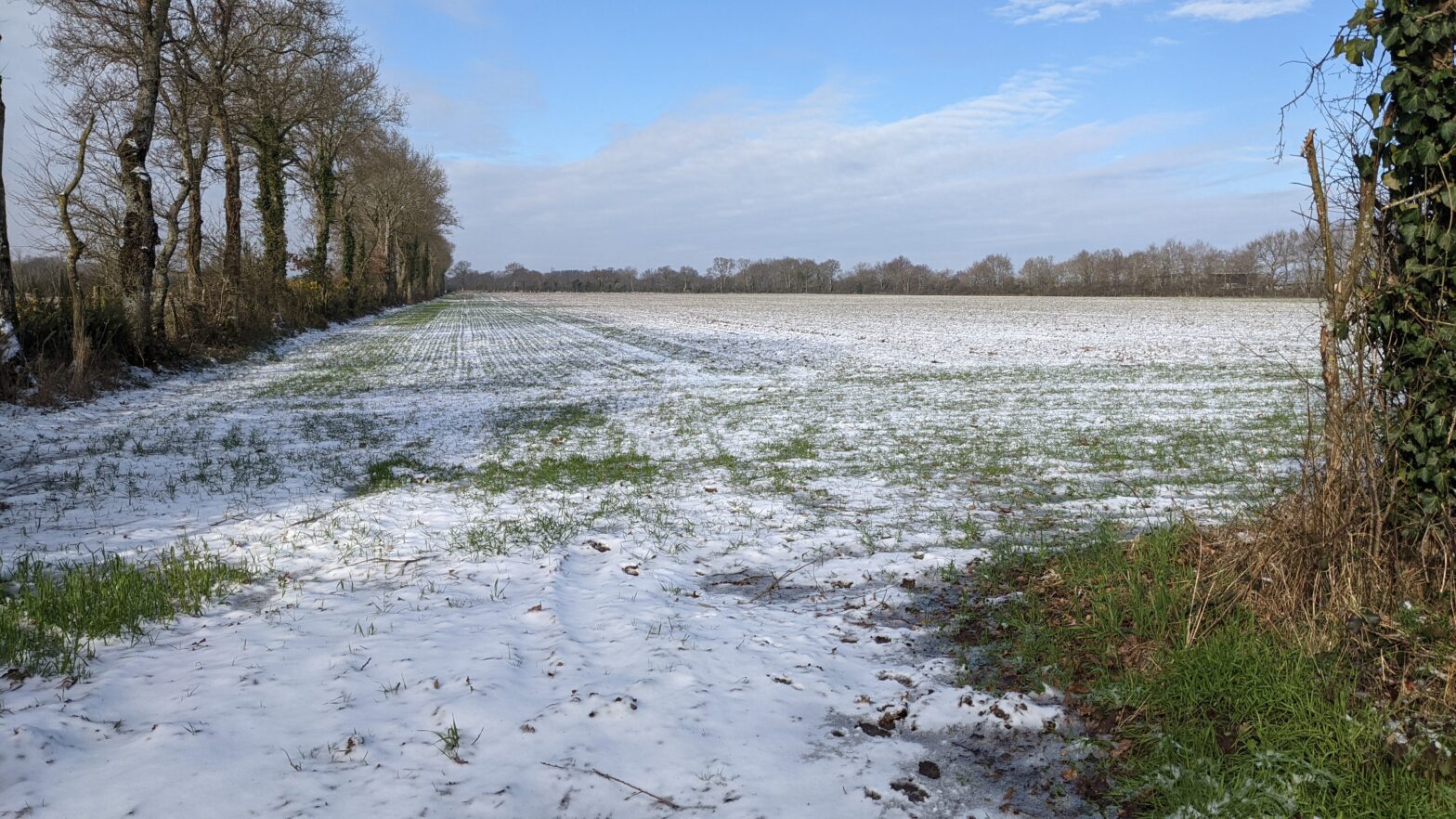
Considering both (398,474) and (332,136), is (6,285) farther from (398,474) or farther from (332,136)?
(332,136)

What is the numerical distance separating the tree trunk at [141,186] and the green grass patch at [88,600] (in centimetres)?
1381

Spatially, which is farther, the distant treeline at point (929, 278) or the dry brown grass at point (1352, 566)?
the distant treeline at point (929, 278)

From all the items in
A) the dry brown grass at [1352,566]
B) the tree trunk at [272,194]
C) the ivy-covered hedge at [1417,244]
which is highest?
the tree trunk at [272,194]

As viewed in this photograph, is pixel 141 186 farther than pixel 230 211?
No

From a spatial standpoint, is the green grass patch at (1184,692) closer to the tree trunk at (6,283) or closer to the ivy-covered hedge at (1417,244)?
the ivy-covered hedge at (1417,244)

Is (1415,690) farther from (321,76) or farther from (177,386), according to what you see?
(321,76)

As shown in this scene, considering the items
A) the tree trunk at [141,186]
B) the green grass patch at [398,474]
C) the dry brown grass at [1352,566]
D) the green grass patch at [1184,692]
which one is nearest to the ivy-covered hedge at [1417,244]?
the dry brown grass at [1352,566]

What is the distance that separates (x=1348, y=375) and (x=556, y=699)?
13.6ft

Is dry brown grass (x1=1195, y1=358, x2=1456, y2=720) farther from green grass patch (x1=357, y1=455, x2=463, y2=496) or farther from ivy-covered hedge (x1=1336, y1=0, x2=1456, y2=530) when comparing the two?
green grass patch (x1=357, y1=455, x2=463, y2=496)

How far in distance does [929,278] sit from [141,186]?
12308 cm

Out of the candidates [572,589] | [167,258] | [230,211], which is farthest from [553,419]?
[230,211]

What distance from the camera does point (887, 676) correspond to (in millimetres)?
4055

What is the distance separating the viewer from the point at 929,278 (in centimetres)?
12975

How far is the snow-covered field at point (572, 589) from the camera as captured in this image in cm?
314
